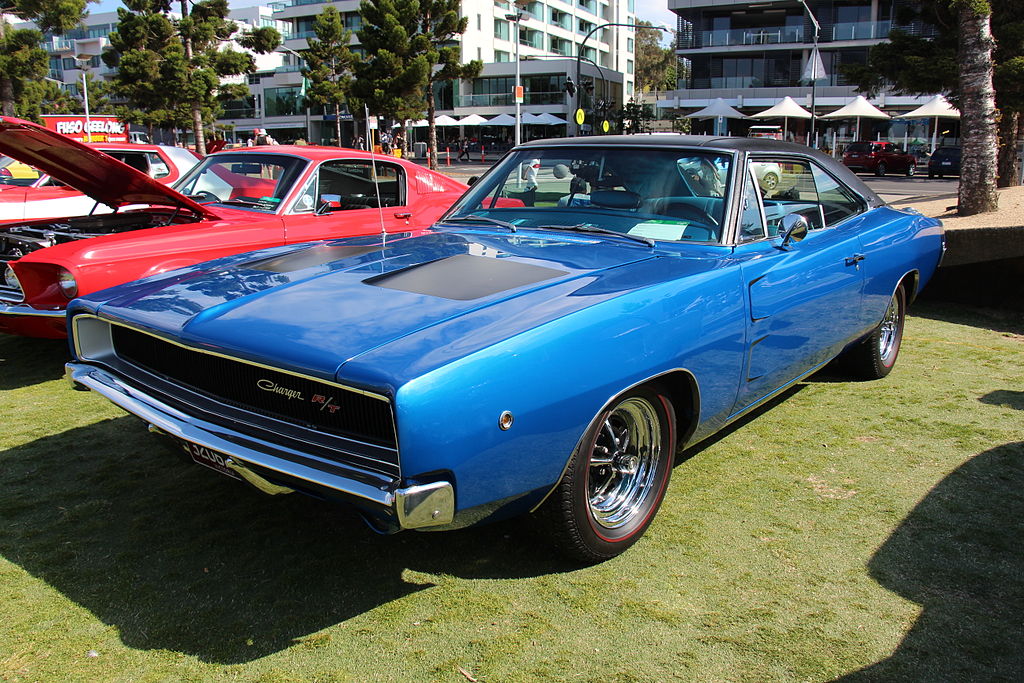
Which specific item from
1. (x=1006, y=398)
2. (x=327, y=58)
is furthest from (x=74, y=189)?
(x=327, y=58)

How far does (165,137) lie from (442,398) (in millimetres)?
79355

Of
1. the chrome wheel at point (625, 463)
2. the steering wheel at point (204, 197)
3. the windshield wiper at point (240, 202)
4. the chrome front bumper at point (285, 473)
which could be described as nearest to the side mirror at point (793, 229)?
the chrome wheel at point (625, 463)

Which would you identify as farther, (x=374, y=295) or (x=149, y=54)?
(x=149, y=54)

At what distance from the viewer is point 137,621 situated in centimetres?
243

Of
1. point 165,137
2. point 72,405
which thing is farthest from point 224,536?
point 165,137

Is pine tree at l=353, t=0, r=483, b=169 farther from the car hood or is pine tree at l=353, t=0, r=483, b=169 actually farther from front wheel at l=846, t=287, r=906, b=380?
the car hood

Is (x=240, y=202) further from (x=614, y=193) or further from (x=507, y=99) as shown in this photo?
(x=507, y=99)

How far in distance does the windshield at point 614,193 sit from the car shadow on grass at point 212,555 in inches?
57.7

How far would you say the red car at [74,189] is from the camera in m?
7.99

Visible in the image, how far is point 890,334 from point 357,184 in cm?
407

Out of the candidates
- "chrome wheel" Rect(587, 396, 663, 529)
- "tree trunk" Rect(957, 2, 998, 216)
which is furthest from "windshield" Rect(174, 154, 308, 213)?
"tree trunk" Rect(957, 2, 998, 216)

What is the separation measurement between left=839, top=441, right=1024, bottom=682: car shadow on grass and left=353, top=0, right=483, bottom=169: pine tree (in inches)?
1369

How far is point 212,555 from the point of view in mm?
2840

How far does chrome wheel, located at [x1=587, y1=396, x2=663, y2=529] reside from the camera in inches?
110
